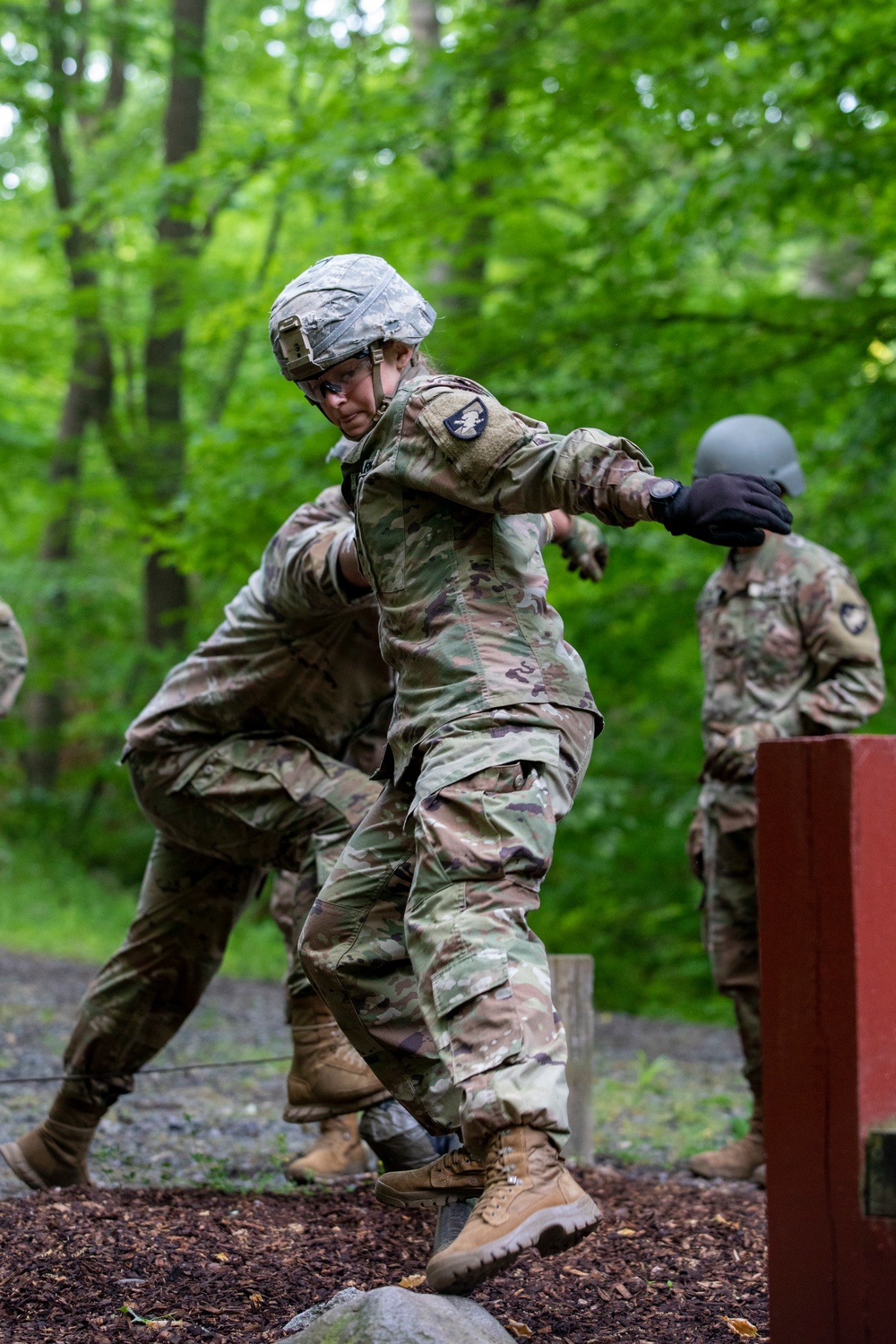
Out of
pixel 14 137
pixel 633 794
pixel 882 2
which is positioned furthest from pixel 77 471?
pixel 882 2

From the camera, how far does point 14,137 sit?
15.7 meters

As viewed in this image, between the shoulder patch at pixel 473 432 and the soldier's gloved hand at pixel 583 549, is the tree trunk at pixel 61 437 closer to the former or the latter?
the soldier's gloved hand at pixel 583 549

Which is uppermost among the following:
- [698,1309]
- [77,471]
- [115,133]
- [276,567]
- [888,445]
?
[115,133]

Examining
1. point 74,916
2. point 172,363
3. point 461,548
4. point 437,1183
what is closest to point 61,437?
point 172,363

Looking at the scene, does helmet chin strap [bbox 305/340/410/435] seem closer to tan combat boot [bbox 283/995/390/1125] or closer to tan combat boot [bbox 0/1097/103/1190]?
tan combat boot [bbox 283/995/390/1125]

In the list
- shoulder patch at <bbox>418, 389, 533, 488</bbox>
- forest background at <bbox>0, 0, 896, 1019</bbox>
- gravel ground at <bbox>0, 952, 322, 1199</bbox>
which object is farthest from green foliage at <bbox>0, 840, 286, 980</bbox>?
shoulder patch at <bbox>418, 389, 533, 488</bbox>

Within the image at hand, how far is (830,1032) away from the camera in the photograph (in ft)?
6.98

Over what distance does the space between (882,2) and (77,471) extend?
35.4 ft

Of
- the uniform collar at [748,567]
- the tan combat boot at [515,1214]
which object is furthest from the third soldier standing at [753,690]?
the tan combat boot at [515,1214]

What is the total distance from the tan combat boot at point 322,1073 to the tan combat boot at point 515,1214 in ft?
4.52

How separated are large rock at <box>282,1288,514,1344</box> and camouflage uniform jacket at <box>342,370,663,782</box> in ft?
3.31

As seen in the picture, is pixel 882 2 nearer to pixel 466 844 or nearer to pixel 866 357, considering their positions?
pixel 866 357

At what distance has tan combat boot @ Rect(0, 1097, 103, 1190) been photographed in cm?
439

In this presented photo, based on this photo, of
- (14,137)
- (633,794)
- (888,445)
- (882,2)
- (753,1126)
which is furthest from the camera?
(14,137)
